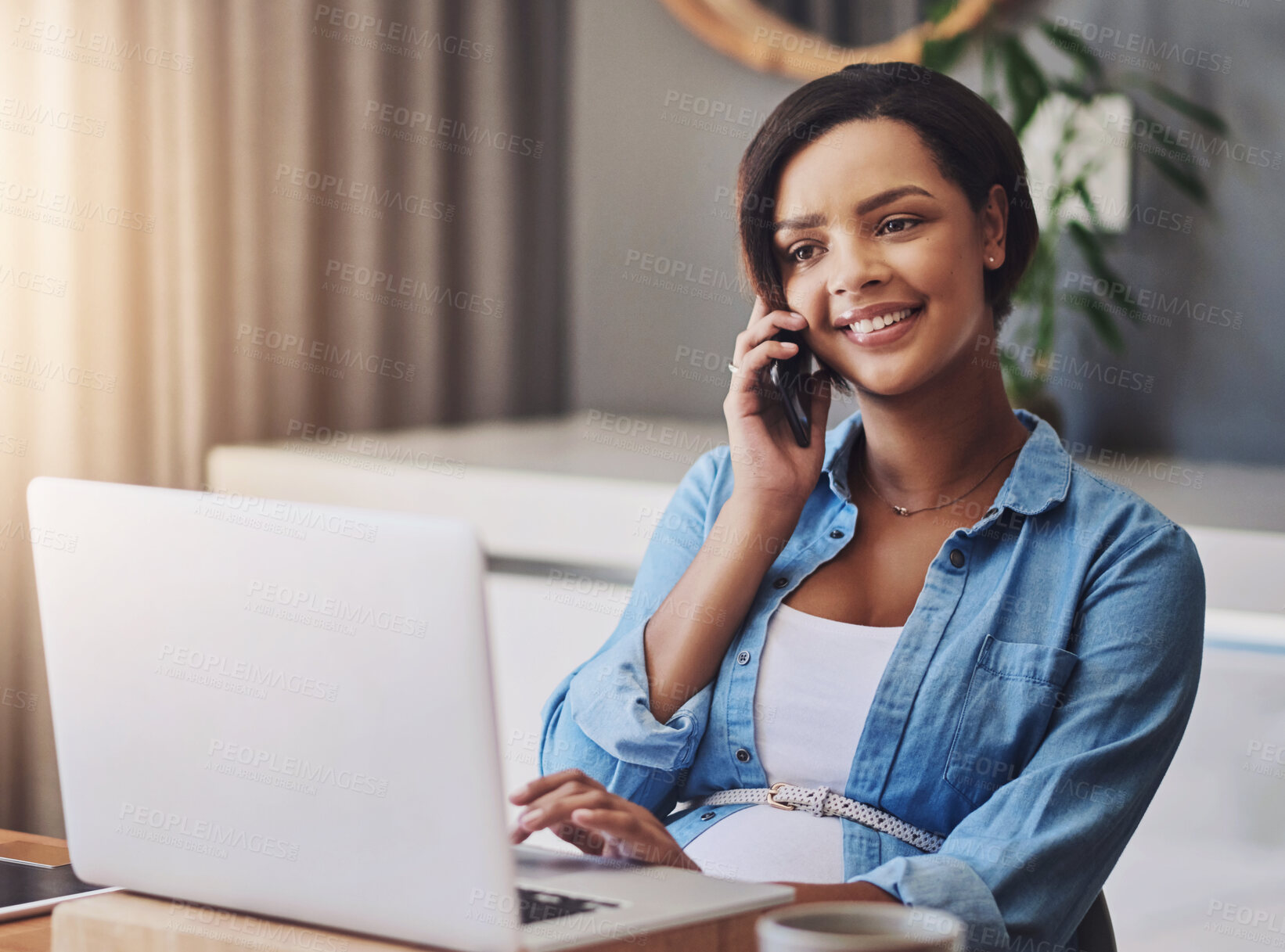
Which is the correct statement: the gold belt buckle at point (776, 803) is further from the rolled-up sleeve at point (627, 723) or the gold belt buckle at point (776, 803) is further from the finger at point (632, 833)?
the finger at point (632, 833)

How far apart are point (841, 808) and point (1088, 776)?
0.62 feet

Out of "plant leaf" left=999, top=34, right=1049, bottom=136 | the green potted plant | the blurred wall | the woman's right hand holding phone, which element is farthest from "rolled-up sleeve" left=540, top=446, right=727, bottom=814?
the blurred wall

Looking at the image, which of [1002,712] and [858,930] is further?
[1002,712]

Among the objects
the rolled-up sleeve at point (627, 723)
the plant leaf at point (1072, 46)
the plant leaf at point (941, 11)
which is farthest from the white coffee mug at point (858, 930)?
the plant leaf at point (941, 11)

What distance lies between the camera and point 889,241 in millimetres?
1098

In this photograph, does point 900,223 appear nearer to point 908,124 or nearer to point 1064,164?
point 908,124

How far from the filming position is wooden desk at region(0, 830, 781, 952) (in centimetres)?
65

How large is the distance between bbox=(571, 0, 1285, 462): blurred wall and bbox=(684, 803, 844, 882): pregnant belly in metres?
1.38

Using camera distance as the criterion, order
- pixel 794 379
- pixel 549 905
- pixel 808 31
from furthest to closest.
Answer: pixel 808 31
pixel 794 379
pixel 549 905

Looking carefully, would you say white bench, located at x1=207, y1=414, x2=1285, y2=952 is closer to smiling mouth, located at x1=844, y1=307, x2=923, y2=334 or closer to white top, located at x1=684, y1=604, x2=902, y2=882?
white top, located at x1=684, y1=604, x2=902, y2=882

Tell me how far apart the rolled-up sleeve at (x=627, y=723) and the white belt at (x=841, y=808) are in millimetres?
78

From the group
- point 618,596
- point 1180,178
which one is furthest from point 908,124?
point 618,596

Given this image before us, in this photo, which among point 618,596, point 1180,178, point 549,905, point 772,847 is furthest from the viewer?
point 618,596

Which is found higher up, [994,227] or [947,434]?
[994,227]
